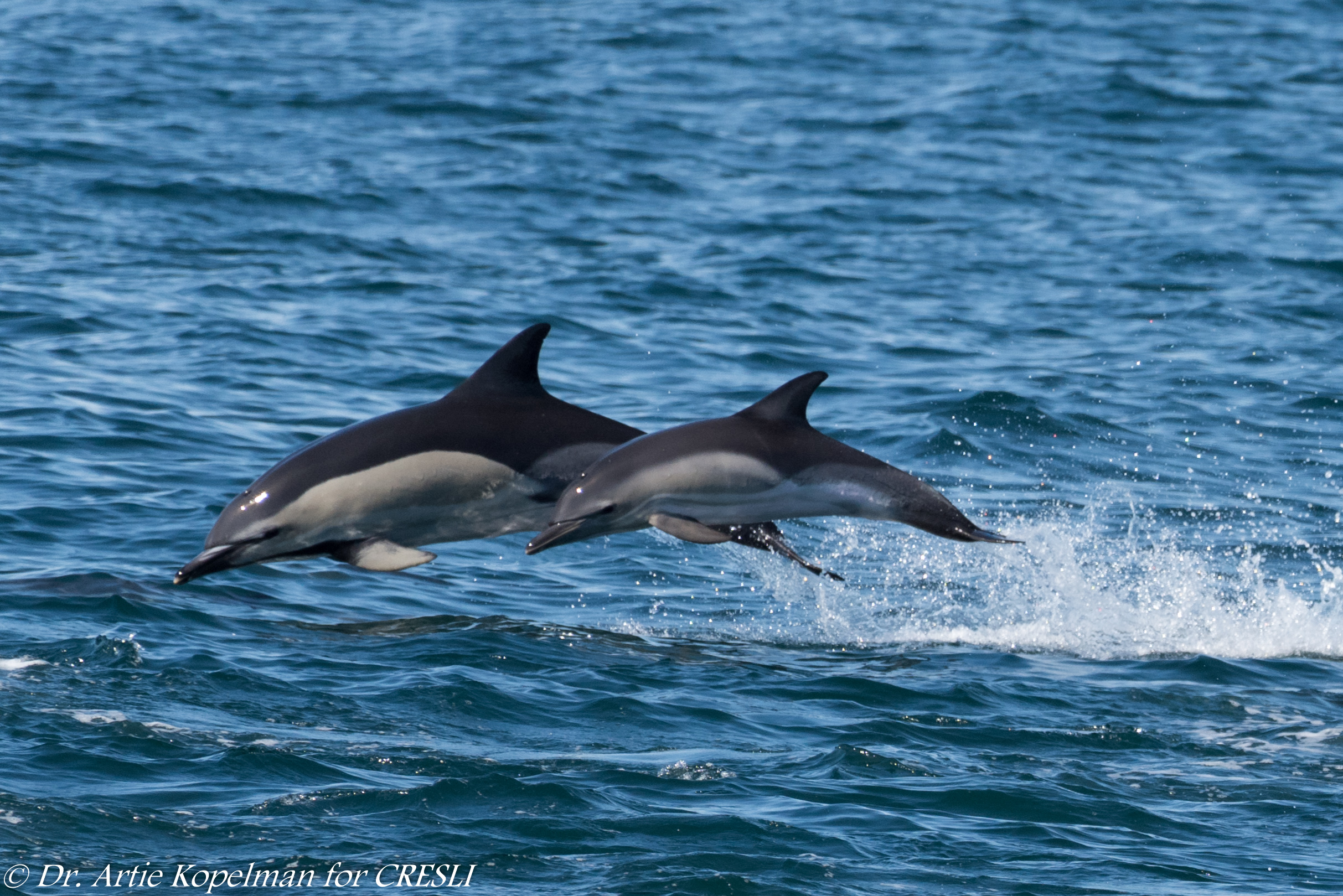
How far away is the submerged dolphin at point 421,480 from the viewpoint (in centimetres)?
766

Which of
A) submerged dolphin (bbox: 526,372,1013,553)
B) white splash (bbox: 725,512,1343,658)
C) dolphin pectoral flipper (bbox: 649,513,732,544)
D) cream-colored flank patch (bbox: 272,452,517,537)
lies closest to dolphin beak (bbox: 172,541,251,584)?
cream-colored flank patch (bbox: 272,452,517,537)

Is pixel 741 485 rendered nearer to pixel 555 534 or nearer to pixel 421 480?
pixel 555 534

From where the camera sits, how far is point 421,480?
25.4ft

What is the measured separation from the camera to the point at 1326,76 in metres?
35.5

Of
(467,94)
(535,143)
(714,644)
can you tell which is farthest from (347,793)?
(467,94)

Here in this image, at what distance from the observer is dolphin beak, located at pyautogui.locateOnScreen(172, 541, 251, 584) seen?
7461 mm

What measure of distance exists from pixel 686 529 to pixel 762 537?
81cm

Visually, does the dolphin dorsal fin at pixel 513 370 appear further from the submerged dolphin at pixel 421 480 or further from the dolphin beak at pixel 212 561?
the dolphin beak at pixel 212 561

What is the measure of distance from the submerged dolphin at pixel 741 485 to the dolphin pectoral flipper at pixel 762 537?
150mm

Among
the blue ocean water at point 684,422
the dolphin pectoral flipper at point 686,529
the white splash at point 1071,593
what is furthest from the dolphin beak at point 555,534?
the white splash at point 1071,593

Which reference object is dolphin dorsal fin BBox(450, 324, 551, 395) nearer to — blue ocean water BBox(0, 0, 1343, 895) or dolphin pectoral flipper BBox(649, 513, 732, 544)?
dolphin pectoral flipper BBox(649, 513, 732, 544)

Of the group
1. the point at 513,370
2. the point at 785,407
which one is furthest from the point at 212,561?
the point at 785,407

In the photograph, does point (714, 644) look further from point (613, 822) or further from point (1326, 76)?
point (1326, 76)

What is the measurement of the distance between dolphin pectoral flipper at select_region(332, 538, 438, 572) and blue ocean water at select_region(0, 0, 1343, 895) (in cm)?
138
